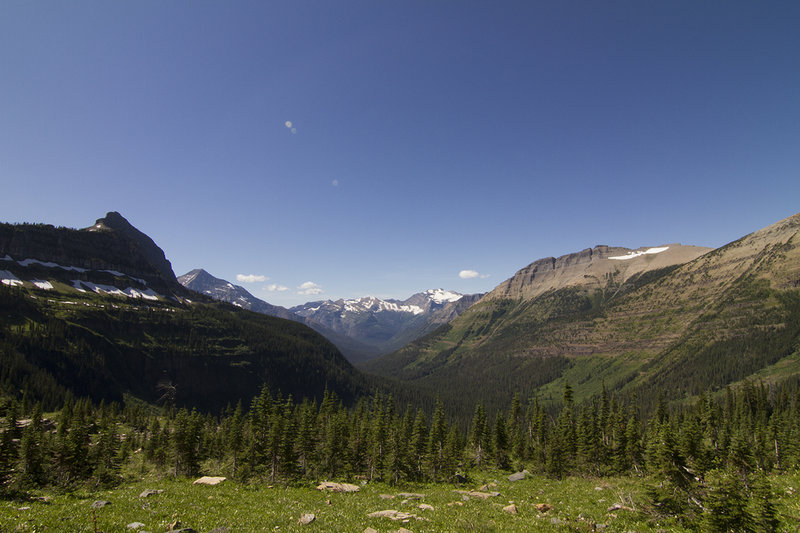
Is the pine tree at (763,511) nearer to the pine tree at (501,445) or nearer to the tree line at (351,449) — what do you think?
the tree line at (351,449)

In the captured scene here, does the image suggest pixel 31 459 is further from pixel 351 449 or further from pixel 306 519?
pixel 306 519

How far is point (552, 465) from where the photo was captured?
174 ft

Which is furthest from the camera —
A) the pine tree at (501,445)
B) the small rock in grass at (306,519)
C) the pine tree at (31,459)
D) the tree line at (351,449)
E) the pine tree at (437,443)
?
the pine tree at (501,445)

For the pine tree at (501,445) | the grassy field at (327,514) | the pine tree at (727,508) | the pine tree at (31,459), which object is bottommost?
the pine tree at (501,445)

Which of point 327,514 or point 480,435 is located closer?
point 327,514

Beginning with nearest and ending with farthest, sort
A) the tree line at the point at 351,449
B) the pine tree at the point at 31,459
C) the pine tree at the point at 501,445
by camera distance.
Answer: the pine tree at the point at 31,459 < the tree line at the point at 351,449 < the pine tree at the point at 501,445

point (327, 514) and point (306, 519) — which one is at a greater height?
point (306, 519)

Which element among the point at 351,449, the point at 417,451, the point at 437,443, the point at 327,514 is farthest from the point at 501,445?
the point at 327,514

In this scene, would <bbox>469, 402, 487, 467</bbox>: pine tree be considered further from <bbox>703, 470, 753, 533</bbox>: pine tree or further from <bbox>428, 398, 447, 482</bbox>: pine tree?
<bbox>703, 470, 753, 533</bbox>: pine tree

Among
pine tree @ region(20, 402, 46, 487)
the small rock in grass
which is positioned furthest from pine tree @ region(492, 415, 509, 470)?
pine tree @ region(20, 402, 46, 487)

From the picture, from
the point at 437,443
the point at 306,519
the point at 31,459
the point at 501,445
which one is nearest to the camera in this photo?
the point at 306,519

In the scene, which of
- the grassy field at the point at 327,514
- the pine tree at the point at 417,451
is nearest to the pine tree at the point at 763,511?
the grassy field at the point at 327,514

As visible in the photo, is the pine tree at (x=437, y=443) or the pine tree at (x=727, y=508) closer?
the pine tree at (x=727, y=508)

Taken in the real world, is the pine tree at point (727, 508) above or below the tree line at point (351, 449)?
above
